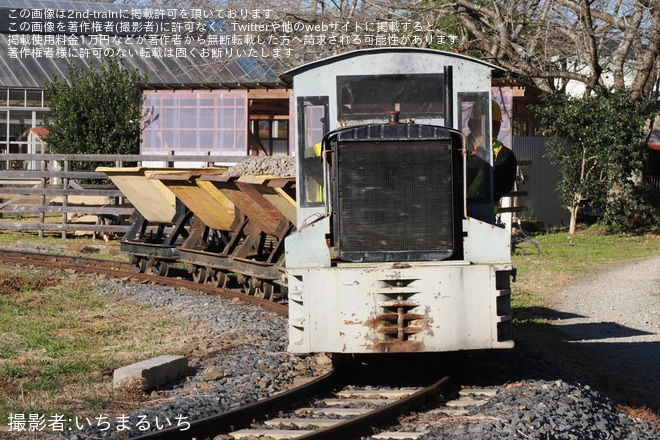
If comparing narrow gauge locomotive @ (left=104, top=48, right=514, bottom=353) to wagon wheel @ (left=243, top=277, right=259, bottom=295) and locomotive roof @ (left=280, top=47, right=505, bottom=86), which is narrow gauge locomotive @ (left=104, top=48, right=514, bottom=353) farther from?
wagon wheel @ (left=243, top=277, right=259, bottom=295)

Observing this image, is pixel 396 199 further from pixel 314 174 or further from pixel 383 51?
pixel 383 51

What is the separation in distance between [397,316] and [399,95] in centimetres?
226

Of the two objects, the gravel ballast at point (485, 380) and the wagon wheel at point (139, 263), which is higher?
the wagon wheel at point (139, 263)

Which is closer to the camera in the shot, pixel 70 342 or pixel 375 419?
pixel 375 419

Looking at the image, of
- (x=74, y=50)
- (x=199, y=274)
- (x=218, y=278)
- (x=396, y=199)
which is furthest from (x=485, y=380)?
(x=74, y=50)

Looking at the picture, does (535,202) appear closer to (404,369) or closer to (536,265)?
(536,265)

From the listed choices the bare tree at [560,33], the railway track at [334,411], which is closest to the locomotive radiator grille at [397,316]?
the railway track at [334,411]

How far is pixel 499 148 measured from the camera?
10.4 m

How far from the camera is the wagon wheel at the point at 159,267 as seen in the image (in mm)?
18578

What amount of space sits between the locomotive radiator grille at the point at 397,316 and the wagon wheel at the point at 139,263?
1112 cm

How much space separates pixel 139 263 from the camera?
63.5 ft

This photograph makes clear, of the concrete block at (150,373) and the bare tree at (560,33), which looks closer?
the concrete block at (150,373)

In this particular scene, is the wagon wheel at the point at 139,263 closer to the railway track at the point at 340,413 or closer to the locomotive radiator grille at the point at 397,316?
A: the railway track at the point at 340,413

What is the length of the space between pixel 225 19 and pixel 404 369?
26163 mm
